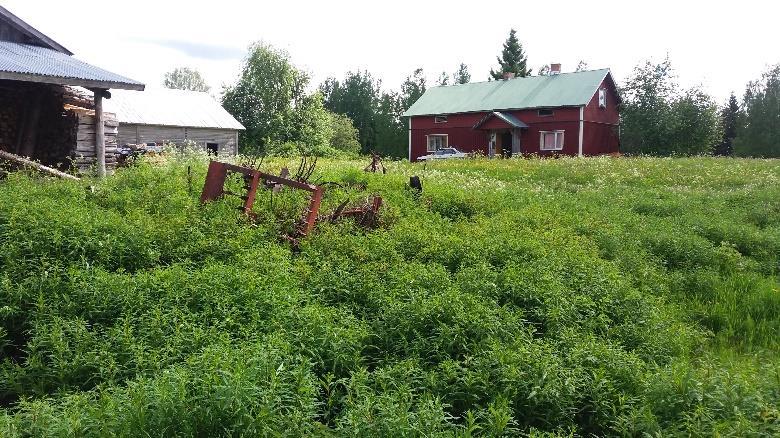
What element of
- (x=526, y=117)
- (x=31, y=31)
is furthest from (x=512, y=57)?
(x=31, y=31)

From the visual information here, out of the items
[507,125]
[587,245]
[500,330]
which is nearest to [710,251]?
[587,245]

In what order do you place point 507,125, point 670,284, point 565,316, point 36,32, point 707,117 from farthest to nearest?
point 707,117 → point 507,125 → point 36,32 → point 670,284 → point 565,316

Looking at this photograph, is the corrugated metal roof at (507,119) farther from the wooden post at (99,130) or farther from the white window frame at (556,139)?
the wooden post at (99,130)

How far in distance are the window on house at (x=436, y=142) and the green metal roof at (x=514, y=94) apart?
160cm

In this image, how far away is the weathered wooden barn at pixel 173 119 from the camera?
2775 centimetres

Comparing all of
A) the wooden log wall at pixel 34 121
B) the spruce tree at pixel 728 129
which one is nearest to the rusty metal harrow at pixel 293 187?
the wooden log wall at pixel 34 121

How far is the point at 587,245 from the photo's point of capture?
895 cm

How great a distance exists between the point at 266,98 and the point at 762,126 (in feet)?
137

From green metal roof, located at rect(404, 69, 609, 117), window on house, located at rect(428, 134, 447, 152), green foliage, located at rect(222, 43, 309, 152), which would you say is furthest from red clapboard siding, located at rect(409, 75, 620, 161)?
green foliage, located at rect(222, 43, 309, 152)

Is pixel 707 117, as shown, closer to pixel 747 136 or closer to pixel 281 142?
pixel 747 136

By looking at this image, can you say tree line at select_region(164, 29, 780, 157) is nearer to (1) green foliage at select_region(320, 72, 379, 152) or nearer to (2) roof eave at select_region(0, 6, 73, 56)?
(1) green foliage at select_region(320, 72, 379, 152)

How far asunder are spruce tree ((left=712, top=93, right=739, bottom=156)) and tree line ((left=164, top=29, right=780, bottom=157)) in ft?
0.29

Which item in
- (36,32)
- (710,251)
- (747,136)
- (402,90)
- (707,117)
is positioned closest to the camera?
(710,251)

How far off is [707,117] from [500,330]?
37.7 m
